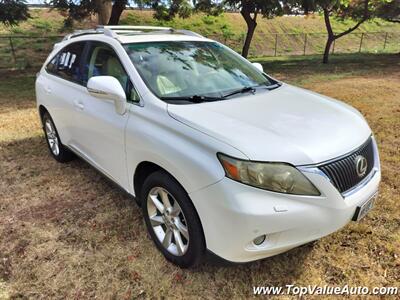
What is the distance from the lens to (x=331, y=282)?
8.54 ft

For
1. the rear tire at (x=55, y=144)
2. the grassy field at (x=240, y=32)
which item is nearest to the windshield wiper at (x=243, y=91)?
the rear tire at (x=55, y=144)

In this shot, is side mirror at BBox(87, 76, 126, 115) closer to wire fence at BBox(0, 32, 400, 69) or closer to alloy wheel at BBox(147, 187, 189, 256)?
alloy wheel at BBox(147, 187, 189, 256)

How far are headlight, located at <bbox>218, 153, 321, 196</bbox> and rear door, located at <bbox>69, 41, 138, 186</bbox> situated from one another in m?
1.15

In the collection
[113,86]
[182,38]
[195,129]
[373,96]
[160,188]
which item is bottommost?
[373,96]

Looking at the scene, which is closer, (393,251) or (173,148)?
(173,148)

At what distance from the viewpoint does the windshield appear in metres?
2.93

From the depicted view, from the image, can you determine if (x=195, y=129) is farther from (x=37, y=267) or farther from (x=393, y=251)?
(x=393, y=251)

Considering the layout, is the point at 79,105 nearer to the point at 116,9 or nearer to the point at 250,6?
the point at 116,9

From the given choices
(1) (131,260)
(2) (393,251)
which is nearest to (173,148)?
(1) (131,260)

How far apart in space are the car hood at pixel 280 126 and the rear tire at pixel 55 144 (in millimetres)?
2508

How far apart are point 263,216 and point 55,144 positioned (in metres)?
3.57

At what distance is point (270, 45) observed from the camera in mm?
27516

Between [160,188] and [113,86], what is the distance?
0.91 m

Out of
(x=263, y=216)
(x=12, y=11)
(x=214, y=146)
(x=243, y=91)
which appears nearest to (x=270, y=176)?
(x=263, y=216)
